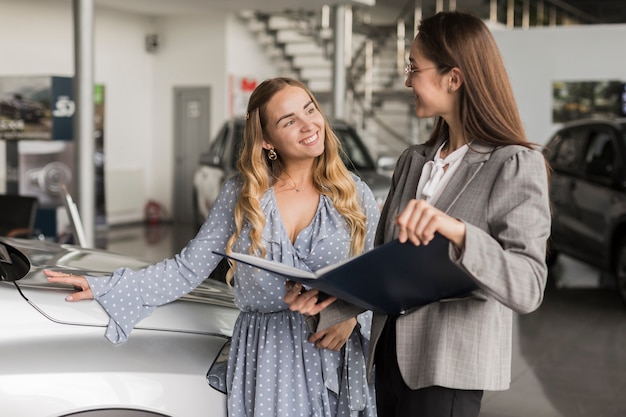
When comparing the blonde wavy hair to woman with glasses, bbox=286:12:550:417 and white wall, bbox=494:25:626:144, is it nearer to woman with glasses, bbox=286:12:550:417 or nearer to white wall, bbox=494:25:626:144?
woman with glasses, bbox=286:12:550:417

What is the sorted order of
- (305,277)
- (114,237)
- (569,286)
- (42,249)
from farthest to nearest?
(114,237)
(569,286)
(42,249)
(305,277)

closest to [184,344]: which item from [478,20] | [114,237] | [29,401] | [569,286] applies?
[29,401]

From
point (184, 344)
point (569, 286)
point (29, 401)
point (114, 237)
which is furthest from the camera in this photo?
point (114, 237)

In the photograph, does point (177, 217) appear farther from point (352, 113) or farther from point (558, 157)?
point (558, 157)

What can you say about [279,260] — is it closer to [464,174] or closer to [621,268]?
[464,174]

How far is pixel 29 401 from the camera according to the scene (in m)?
2.25

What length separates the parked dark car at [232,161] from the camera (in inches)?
340

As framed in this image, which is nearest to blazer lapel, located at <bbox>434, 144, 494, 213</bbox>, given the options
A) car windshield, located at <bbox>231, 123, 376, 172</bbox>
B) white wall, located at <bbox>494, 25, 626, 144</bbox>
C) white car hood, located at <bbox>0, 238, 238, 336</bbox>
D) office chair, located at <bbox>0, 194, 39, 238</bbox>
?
white car hood, located at <bbox>0, 238, 238, 336</bbox>

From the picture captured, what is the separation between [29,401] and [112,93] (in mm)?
11844

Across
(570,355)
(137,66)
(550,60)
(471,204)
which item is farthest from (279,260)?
(137,66)

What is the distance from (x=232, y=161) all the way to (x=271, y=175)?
628 centimetres

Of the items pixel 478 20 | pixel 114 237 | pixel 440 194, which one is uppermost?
pixel 478 20

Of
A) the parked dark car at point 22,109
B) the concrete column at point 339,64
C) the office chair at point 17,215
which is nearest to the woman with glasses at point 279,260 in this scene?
the office chair at point 17,215

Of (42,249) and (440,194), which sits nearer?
(440,194)
